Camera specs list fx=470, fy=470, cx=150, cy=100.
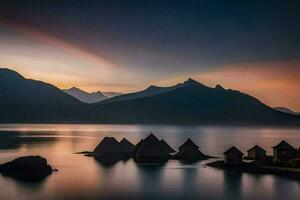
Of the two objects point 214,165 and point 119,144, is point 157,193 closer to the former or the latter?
point 214,165

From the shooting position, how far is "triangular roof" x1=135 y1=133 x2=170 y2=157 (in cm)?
9603

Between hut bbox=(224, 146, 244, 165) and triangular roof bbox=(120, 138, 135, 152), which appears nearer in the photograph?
hut bbox=(224, 146, 244, 165)

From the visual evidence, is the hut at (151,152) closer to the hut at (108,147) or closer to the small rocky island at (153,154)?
the small rocky island at (153,154)

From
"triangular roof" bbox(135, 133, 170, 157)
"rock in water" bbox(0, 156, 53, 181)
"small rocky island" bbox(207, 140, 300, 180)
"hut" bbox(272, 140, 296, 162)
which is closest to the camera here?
"small rocky island" bbox(207, 140, 300, 180)

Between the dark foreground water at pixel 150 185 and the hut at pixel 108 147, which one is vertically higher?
the hut at pixel 108 147

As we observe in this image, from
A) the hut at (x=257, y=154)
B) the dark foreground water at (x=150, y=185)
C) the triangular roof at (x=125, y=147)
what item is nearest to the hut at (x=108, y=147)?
the triangular roof at (x=125, y=147)

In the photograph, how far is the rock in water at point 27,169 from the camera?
76062 mm

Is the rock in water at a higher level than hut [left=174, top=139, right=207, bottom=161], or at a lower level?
lower

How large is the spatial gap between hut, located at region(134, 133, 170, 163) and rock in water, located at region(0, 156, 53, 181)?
71.7ft

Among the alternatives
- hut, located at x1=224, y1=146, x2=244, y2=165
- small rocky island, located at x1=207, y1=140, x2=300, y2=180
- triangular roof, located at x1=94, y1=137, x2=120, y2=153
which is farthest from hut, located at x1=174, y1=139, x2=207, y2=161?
triangular roof, located at x1=94, y1=137, x2=120, y2=153

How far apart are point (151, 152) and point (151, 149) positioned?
0.73 metres

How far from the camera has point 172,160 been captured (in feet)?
326

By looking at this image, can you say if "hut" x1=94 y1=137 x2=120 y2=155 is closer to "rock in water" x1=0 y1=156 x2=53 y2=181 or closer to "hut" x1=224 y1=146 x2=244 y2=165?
"rock in water" x1=0 y1=156 x2=53 y2=181

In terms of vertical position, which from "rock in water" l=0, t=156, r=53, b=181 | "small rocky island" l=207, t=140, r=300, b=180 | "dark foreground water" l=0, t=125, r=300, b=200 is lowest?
"dark foreground water" l=0, t=125, r=300, b=200
